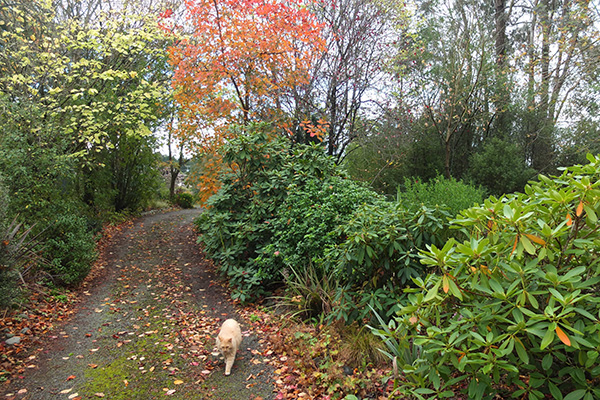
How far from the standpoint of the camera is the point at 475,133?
10.1 metres

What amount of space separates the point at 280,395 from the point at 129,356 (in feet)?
5.85

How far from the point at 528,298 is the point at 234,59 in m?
6.37

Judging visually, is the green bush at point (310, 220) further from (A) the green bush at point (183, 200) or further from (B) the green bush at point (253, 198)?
(A) the green bush at point (183, 200)

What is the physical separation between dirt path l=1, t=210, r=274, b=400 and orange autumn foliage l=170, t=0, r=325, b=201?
7.31 ft

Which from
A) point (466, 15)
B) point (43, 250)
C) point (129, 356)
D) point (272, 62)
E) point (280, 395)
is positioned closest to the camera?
point (280, 395)

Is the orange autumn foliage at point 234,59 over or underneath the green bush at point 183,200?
over

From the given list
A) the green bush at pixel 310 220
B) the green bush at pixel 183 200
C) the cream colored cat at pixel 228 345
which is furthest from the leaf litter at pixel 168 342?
the green bush at pixel 183 200

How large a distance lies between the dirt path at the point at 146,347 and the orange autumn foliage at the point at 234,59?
2.23 m

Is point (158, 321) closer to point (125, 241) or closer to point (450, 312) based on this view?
point (450, 312)

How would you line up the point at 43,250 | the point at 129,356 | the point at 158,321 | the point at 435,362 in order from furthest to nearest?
1. the point at 43,250
2. the point at 158,321
3. the point at 129,356
4. the point at 435,362

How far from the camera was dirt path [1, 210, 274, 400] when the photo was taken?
3.20 m

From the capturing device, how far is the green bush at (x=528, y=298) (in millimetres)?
1690

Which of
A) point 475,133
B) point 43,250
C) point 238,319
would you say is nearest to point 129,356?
point 238,319

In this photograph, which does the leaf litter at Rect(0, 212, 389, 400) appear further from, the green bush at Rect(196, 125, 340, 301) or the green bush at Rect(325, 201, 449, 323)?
the green bush at Rect(325, 201, 449, 323)
